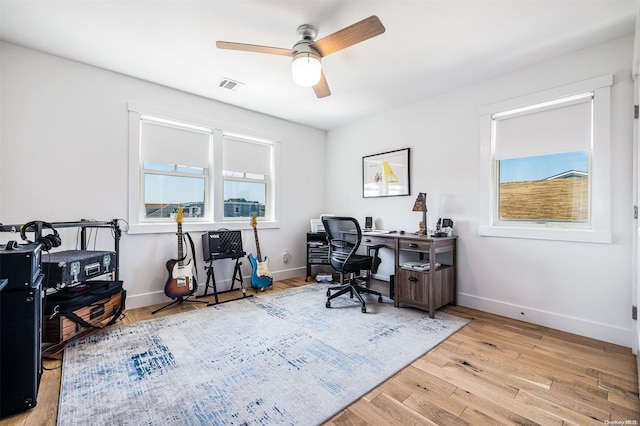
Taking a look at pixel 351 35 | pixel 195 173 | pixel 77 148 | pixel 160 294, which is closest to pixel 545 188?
pixel 351 35

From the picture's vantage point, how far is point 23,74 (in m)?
2.48

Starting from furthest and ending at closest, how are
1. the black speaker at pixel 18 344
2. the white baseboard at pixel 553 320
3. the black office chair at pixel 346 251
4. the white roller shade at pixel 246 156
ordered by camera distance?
the white roller shade at pixel 246 156 < the black office chair at pixel 346 251 < the white baseboard at pixel 553 320 < the black speaker at pixel 18 344

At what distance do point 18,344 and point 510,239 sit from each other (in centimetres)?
380

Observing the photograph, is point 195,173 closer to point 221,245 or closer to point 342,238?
point 221,245

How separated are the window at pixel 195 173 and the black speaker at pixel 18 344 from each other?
65.2 inches

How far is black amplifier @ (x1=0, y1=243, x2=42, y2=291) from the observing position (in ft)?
4.68

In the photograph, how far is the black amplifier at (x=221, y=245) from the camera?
3318mm

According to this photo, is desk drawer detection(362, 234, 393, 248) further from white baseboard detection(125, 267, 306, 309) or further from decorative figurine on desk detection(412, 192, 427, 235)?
white baseboard detection(125, 267, 306, 309)

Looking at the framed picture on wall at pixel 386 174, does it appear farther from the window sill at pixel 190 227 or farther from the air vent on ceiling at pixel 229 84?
the air vent on ceiling at pixel 229 84

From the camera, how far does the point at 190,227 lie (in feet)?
11.3

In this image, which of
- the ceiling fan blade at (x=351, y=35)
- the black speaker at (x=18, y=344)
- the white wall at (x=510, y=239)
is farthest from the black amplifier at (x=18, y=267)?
the white wall at (x=510, y=239)

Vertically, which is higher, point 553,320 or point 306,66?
point 306,66

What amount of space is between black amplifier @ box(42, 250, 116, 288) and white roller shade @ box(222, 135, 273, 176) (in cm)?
186

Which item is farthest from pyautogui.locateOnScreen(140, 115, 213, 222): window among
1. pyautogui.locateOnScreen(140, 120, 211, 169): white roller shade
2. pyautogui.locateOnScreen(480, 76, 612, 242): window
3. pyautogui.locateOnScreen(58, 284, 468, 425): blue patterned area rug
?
pyautogui.locateOnScreen(480, 76, 612, 242): window
